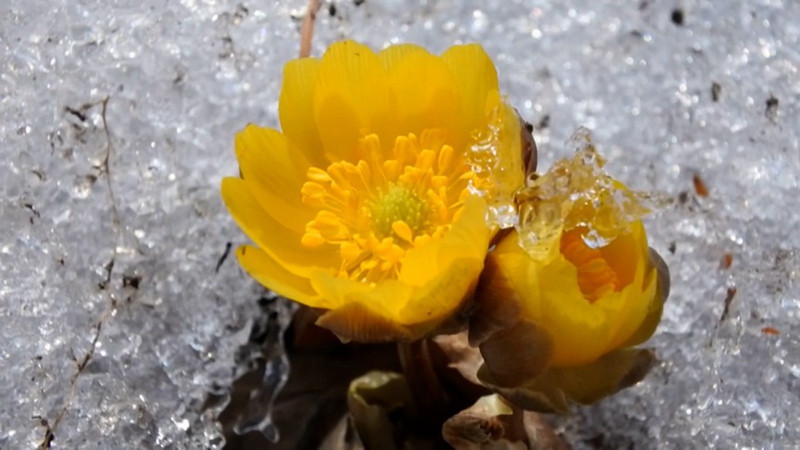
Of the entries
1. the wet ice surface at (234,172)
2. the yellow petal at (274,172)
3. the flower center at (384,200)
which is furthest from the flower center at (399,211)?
the wet ice surface at (234,172)

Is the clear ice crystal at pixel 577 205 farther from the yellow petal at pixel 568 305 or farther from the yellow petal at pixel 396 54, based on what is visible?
the yellow petal at pixel 396 54

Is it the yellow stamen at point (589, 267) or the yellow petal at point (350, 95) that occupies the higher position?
the yellow petal at point (350, 95)

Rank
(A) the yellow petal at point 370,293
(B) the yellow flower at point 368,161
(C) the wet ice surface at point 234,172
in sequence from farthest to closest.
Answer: (C) the wet ice surface at point 234,172 → (B) the yellow flower at point 368,161 → (A) the yellow petal at point 370,293

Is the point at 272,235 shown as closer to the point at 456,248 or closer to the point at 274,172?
the point at 274,172

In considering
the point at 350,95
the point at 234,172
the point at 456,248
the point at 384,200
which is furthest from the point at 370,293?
the point at 234,172

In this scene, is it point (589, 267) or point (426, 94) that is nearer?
point (589, 267)

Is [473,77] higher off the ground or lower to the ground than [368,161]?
higher

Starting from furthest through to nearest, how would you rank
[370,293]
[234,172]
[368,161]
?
1. [234,172]
2. [368,161]
3. [370,293]
